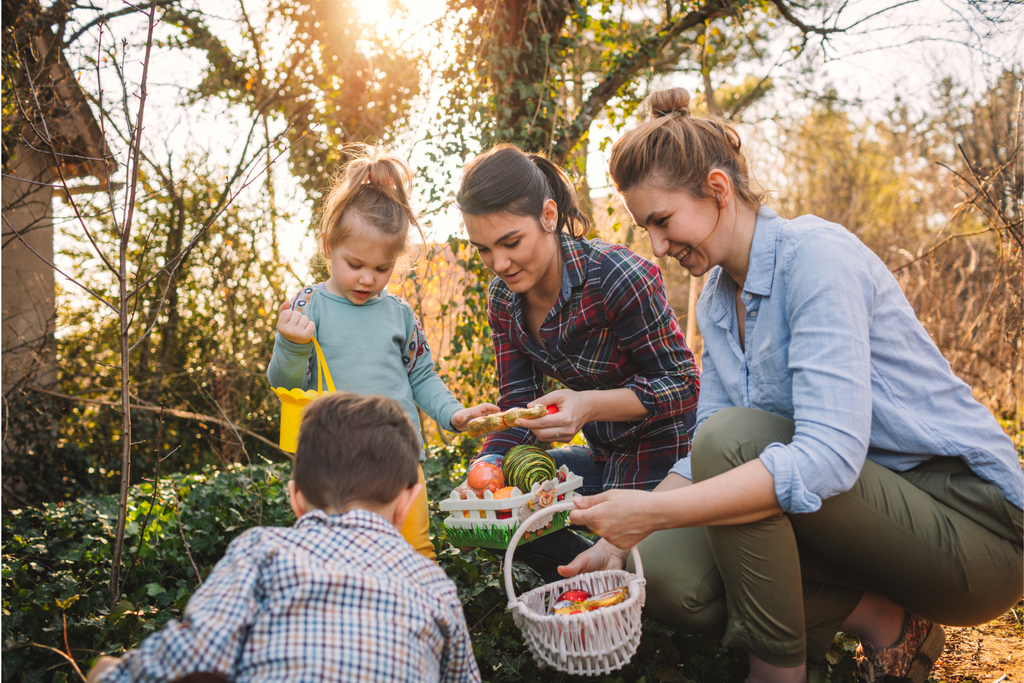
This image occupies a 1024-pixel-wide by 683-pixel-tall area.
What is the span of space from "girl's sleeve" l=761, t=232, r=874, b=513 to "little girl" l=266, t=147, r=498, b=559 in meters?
1.04

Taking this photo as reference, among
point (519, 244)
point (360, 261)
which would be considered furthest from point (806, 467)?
point (360, 261)

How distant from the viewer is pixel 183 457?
224 inches

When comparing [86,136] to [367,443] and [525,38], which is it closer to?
[525,38]

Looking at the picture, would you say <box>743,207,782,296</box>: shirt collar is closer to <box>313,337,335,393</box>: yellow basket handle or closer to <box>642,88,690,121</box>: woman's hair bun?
<box>642,88,690,121</box>: woman's hair bun

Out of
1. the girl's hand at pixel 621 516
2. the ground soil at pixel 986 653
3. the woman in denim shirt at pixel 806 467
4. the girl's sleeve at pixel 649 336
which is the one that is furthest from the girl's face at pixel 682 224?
the ground soil at pixel 986 653

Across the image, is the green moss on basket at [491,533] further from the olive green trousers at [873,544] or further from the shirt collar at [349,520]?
the shirt collar at [349,520]

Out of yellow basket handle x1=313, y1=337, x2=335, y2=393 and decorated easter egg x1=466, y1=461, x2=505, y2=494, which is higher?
yellow basket handle x1=313, y1=337, x2=335, y2=393

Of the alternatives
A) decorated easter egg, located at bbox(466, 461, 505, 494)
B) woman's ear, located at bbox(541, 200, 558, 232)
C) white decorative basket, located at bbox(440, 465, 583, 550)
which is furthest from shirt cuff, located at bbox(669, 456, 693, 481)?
woman's ear, located at bbox(541, 200, 558, 232)

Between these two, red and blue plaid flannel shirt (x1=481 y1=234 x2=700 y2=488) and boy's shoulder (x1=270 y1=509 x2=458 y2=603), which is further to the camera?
red and blue plaid flannel shirt (x1=481 y1=234 x2=700 y2=488)

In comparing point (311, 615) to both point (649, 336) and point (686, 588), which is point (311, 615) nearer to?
point (686, 588)

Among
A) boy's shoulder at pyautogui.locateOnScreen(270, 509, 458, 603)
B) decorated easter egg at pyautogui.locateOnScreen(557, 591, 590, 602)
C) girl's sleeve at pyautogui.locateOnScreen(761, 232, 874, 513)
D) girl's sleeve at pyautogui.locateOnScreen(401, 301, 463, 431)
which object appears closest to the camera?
boy's shoulder at pyautogui.locateOnScreen(270, 509, 458, 603)

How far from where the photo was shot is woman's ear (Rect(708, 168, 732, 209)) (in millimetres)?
1703

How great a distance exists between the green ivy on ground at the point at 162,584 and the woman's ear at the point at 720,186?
1.22 metres

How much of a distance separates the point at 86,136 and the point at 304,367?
443 centimetres
